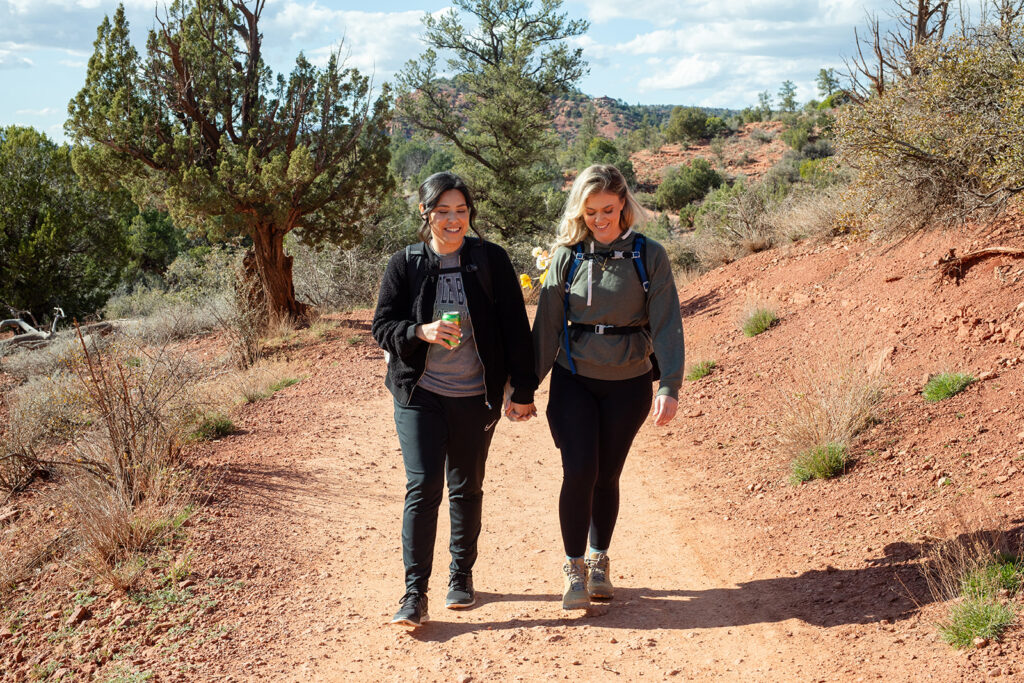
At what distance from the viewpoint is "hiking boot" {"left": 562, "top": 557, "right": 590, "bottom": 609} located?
3676 millimetres

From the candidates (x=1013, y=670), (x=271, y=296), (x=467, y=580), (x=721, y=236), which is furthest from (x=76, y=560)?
(x=721, y=236)

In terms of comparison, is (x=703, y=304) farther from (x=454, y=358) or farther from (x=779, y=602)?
(x=454, y=358)

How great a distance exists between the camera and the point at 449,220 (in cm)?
340

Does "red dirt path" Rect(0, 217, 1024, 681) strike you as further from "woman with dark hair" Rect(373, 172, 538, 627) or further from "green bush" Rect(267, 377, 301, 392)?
"green bush" Rect(267, 377, 301, 392)

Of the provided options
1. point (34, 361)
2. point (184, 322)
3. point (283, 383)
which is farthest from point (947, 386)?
point (184, 322)

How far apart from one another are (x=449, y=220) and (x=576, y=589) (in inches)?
68.3

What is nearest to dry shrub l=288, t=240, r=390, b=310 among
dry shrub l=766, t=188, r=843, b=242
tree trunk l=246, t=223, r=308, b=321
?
tree trunk l=246, t=223, r=308, b=321

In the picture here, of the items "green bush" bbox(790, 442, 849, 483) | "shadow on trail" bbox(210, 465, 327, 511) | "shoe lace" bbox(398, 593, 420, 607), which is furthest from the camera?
"shadow on trail" bbox(210, 465, 327, 511)

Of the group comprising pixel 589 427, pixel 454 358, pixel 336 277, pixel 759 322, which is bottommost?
Result: pixel 759 322

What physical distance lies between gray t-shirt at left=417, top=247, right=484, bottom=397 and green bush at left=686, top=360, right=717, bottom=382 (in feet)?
17.0

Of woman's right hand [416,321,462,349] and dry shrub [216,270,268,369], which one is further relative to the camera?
dry shrub [216,270,268,369]

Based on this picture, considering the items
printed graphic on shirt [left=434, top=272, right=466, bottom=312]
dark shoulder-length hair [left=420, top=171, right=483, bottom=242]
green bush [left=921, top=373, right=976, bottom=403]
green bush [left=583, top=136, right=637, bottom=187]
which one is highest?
green bush [left=583, top=136, right=637, bottom=187]

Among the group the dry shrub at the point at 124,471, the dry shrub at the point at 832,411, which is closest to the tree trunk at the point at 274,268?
the dry shrub at the point at 124,471

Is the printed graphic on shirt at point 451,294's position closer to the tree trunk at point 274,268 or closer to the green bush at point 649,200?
the tree trunk at point 274,268
